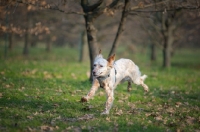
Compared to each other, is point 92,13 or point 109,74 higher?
point 92,13

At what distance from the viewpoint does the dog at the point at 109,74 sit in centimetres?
771

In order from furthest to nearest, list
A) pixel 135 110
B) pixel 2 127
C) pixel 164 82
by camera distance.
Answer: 1. pixel 164 82
2. pixel 135 110
3. pixel 2 127

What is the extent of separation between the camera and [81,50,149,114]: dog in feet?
25.3

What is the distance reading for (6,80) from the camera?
12.1 metres

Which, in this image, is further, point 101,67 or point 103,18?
point 103,18

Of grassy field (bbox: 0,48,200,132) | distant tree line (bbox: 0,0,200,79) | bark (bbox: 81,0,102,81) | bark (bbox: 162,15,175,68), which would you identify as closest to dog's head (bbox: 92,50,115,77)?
grassy field (bbox: 0,48,200,132)

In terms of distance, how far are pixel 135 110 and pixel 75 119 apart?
218 centimetres

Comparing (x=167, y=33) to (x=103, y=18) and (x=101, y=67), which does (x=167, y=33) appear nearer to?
(x=103, y=18)

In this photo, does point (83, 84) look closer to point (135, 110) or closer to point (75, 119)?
point (135, 110)

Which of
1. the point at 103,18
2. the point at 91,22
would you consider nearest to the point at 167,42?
the point at 103,18

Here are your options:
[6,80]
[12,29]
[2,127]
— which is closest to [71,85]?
[6,80]

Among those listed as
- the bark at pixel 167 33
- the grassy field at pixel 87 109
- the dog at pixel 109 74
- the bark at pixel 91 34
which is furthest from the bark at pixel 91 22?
the bark at pixel 167 33

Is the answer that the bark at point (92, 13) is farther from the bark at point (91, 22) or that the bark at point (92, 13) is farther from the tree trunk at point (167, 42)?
the tree trunk at point (167, 42)

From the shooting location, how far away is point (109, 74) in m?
8.16
